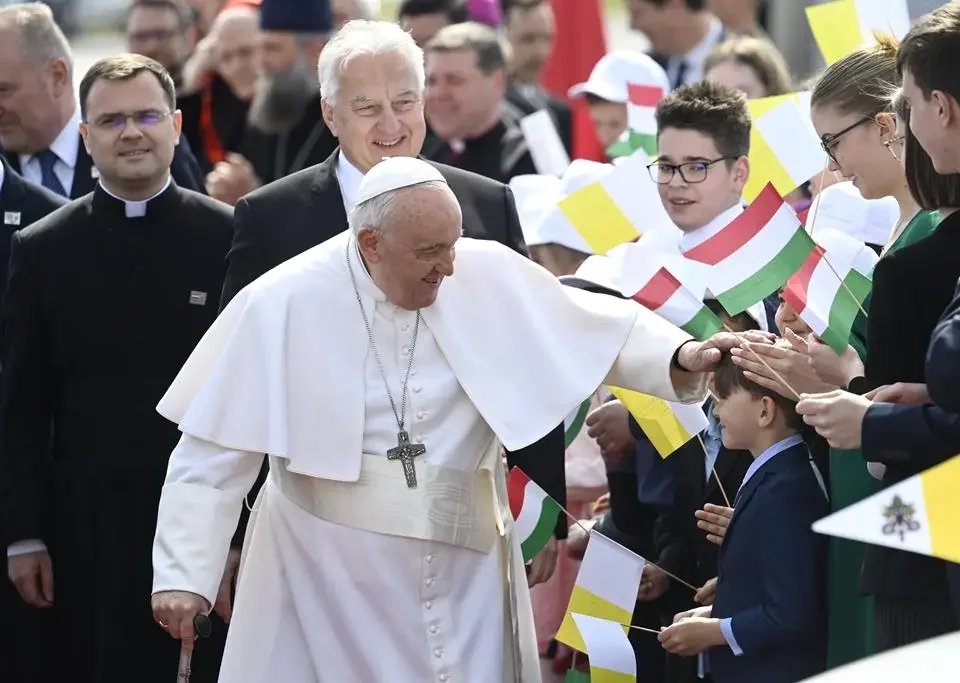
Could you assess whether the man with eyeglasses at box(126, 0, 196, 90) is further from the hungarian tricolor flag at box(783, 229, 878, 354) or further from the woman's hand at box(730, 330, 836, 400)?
the woman's hand at box(730, 330, 836, 400)

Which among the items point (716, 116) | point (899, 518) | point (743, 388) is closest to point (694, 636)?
point (743, 388)

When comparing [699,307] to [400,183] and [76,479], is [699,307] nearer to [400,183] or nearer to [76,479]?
[400,183]

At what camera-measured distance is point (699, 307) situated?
5.49 metres

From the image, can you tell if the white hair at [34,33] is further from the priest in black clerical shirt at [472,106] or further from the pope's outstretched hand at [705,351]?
the pope's outstretched hand at [705,351]

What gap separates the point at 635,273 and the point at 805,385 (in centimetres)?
104

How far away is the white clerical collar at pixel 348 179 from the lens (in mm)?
5863

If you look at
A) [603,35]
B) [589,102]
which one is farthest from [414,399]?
[603,35]

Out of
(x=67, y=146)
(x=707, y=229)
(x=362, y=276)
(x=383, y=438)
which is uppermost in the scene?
(x=67, y=146)

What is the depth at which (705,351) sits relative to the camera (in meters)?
4.91

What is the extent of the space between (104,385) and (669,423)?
201 centimetres

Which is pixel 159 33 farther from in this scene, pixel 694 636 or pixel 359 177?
pixel 694 636

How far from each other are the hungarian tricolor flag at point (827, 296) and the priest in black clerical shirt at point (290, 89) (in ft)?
16.6

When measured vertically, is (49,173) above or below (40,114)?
below

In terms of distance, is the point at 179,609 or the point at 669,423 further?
the point at 669,423
